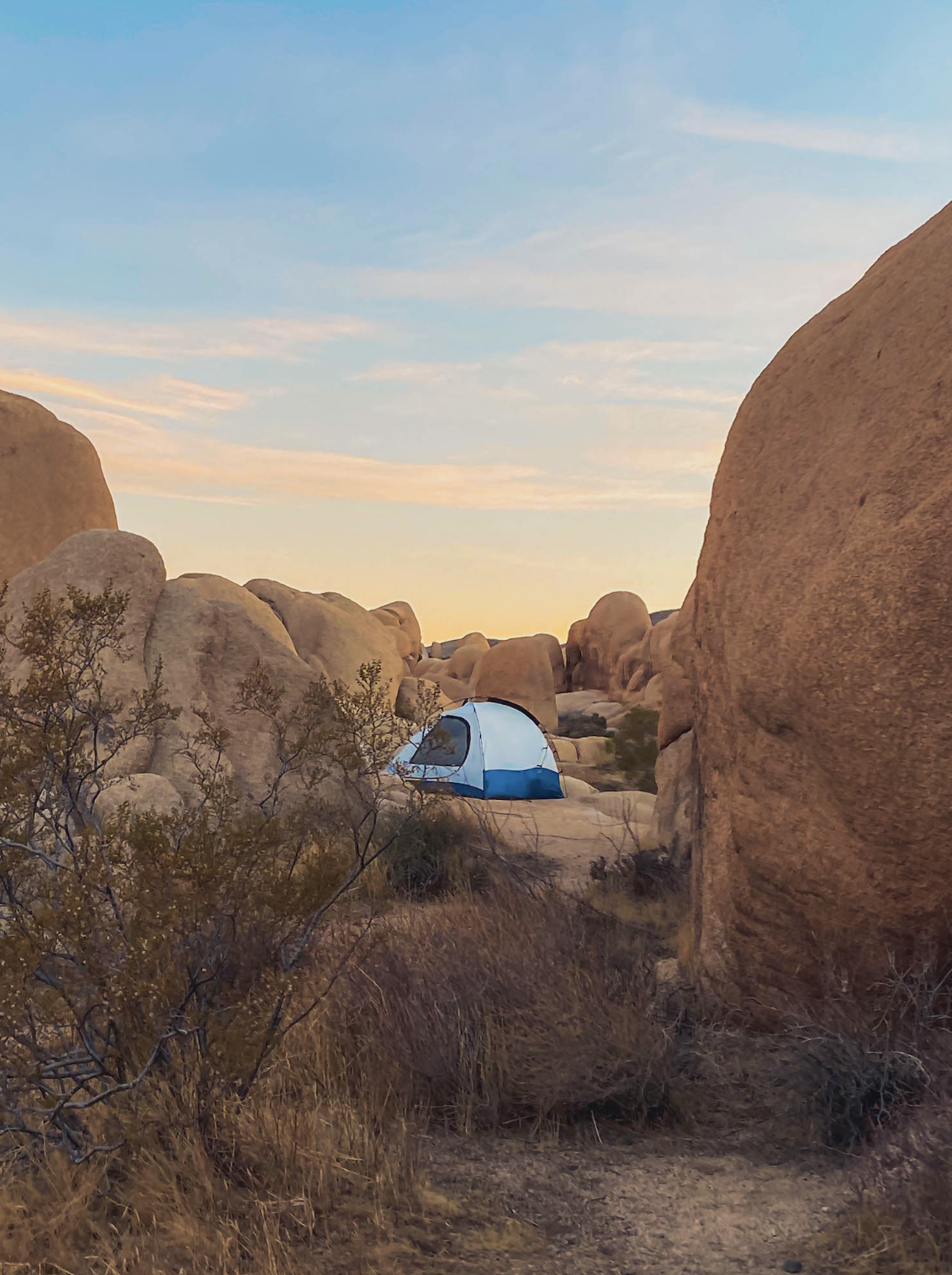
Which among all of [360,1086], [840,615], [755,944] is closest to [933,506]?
[840,615]

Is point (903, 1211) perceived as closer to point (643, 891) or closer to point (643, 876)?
point (643, 891)

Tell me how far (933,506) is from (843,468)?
0.63 metres

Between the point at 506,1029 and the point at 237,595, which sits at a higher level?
the point at 237,595

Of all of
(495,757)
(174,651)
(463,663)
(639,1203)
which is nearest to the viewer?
(639,1203)

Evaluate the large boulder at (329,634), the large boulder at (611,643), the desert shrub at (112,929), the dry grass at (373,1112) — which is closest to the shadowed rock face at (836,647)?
the dry grass at (373,1112)

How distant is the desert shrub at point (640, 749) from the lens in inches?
709

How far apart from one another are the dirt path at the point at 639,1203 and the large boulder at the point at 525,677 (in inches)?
1270

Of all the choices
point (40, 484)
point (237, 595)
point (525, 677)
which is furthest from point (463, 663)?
point (40, 484)

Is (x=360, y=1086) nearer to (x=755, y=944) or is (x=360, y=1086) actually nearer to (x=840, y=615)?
(x=755, y=944)

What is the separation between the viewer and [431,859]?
8.95m

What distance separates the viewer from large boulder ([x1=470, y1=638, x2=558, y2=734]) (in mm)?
36719

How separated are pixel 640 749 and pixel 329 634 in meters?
11.4

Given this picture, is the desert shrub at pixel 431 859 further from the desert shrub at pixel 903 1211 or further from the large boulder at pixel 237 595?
the large boulder at pixel 237 595

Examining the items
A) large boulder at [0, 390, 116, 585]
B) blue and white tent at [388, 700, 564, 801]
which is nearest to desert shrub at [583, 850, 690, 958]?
blue and white tent at [388, 700, 564, 801]
